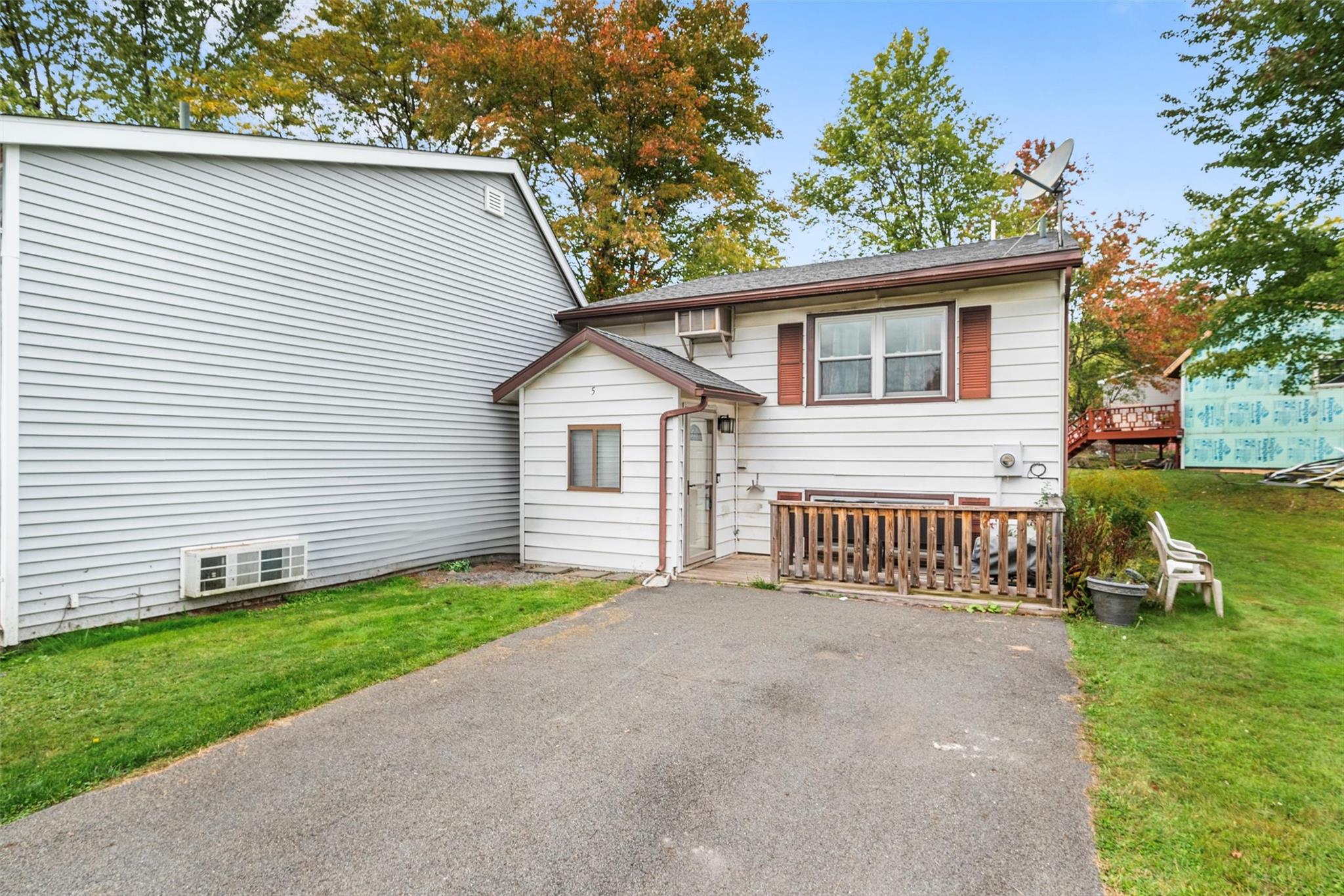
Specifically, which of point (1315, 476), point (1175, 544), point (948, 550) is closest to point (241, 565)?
point (948, 550)

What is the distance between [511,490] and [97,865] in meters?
7.67

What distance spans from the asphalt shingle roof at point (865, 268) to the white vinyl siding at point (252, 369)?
9.21 ft

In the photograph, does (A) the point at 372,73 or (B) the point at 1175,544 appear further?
(A) the point at 372,73

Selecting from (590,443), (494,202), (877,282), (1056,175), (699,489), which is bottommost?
(699,489)

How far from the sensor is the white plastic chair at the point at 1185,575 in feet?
18.5

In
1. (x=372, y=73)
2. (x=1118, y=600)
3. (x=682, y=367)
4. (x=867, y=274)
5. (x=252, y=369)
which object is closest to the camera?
(x=1118, y=600)

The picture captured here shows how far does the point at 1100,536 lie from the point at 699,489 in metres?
4.50

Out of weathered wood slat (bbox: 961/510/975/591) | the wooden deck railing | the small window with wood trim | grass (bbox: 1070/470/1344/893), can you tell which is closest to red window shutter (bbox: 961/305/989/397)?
the wooden deck railing

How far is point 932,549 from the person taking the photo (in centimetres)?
643

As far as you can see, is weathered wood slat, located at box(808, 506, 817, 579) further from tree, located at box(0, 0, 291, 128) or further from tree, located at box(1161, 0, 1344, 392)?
tree, located at box(0, 0, 291, 128)

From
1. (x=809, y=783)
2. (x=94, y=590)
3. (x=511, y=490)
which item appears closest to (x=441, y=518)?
(x=511, y=490)

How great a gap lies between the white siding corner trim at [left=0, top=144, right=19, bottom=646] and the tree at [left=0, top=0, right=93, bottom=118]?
14.2 metres

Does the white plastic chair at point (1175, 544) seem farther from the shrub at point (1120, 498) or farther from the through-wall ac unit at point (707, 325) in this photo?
the through-wall ac unit at point (707, 325)

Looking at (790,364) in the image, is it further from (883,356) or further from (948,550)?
(948,550)
